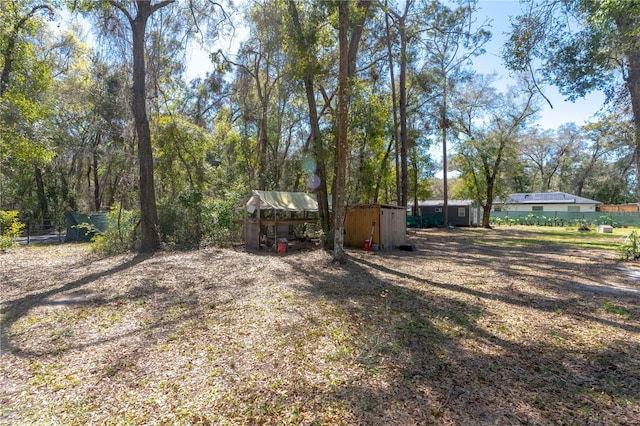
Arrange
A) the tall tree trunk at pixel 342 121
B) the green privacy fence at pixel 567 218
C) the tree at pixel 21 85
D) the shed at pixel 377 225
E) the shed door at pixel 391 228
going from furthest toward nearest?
the green privacy fence at pixel 567 218
the shed door at pixel 391 228
the shed at pixel 377 225
the tree at pixel 21 85
the tall tree trunk at pixel 342 121

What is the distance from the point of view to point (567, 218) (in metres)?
29.9

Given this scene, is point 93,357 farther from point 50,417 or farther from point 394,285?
point 394,285

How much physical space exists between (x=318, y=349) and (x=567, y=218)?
114ft

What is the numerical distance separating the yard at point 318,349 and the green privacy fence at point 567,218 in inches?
1040

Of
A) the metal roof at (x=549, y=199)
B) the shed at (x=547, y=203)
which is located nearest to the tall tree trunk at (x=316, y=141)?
the shed at (x=547, y=203)

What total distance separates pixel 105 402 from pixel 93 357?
3.16 ft

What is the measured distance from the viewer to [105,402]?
2.56m

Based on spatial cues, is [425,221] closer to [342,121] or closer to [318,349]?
[342,121]

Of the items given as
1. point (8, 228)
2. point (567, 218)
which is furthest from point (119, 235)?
point (567, 218)

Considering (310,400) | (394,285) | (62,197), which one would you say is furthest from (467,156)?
(62,197)

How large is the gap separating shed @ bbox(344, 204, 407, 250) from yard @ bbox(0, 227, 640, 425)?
4463mm

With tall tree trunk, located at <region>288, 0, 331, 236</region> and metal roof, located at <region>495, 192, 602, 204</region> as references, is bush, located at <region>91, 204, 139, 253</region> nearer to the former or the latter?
tall tree trunk, located at <region>288, 0, 331, 236</region>

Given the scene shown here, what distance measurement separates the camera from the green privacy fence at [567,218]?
27.0m

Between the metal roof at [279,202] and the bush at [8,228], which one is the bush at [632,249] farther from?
the bush at [8,228]
